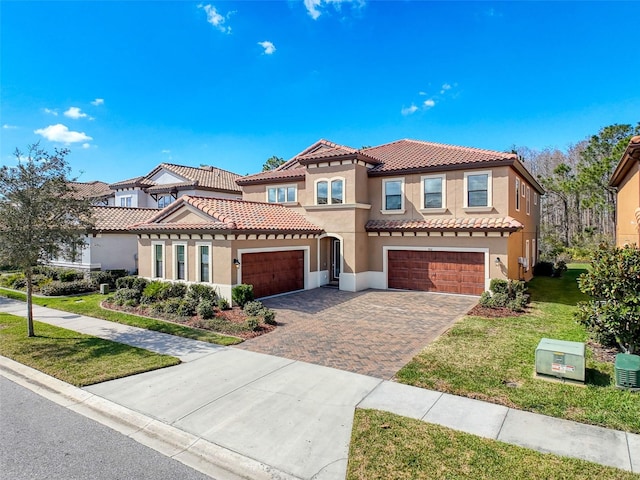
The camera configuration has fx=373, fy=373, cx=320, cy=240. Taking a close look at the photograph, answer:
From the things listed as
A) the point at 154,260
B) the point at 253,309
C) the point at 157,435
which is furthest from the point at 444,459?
the point at 154,260

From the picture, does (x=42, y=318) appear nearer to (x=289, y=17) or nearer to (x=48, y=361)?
(x=48, y=361)

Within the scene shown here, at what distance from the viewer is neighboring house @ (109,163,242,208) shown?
30.1 metres

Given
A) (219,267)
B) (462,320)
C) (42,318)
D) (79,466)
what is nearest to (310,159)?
(219,267)

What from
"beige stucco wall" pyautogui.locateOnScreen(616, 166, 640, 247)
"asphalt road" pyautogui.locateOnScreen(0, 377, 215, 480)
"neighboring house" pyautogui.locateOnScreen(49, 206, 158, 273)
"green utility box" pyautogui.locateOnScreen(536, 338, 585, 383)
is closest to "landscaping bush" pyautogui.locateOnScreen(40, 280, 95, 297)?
"neighboring house" pyautogui.locateOnScreen(49, 206, 158, 273)

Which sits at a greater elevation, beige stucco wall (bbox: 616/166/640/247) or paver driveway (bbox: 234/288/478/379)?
beige stucco wall (bbox: 616/166/640/247)

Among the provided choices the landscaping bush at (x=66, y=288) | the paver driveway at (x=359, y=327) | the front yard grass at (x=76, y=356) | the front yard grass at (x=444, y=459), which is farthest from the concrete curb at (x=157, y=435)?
the landscaping bush at (x=66, y=288)

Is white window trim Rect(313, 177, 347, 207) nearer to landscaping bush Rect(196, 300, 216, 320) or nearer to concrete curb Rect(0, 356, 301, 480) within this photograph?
landscaping bush Rect(196, 300, 216, 320)

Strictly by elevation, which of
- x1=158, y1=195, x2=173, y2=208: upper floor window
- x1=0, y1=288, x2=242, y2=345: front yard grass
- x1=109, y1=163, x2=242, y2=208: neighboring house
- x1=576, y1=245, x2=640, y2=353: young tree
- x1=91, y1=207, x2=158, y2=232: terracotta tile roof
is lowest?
x1=0, y1=288, x2=242, y2=345: front yard grass

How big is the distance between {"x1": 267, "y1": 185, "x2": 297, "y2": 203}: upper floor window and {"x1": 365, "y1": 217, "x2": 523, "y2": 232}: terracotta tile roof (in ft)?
17.3

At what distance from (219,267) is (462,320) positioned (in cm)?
990

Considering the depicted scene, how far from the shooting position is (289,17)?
55.0ft

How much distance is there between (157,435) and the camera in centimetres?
613

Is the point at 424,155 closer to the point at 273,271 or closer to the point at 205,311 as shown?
the point at 273,271

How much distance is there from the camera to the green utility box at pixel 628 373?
730 cm
